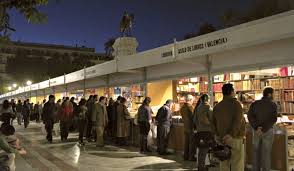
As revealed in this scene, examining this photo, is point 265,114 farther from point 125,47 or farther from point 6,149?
point 125,47

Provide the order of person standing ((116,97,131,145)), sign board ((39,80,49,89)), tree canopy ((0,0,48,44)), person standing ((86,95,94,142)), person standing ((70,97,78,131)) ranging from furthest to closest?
1. sign board ((39,80,49,89))
2. person standing ((70,97,78,131))
3. person standing ((86,95,94,142))
4. person standing ((116,97,131,145))
5. tree canopy ((0,0,48,44))

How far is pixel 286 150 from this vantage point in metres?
7.56

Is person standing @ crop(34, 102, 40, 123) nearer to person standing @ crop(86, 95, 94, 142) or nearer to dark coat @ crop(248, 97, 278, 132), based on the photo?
person standing @ crop(86, 95, 94, 142)

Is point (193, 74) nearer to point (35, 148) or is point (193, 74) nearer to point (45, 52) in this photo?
point (35, 148)

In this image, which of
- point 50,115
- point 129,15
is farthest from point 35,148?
point 129,15

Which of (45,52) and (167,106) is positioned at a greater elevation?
(45,52)

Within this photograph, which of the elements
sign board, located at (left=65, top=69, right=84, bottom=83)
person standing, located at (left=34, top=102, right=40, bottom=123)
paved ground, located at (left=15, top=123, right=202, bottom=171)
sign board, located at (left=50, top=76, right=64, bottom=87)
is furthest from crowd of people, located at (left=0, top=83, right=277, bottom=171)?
person standing, located at (left=34, top=102, right=40, bottom=123)

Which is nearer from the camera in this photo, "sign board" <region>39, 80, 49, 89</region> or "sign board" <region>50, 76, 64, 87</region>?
"sign board" <region>50, 76, 64, 87</region>

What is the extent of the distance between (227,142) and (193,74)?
532cm

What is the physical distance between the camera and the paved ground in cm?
911

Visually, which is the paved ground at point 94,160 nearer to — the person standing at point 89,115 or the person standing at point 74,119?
the person standing at point 89,115

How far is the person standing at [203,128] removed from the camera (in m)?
8.09

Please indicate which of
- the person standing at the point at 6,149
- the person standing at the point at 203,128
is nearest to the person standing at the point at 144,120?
the person standing at the point at 203,128

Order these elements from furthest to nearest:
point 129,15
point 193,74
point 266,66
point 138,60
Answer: point 129,15 → point 138,60 → point 193,74 → point 266,66
